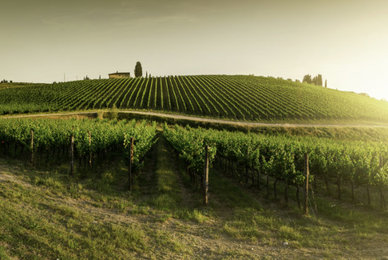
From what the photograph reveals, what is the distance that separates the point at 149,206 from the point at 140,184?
402 cm

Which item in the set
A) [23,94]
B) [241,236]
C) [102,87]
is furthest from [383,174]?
[23,94]

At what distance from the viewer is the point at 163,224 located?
30.5 feet

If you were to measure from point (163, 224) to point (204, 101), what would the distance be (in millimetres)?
51411

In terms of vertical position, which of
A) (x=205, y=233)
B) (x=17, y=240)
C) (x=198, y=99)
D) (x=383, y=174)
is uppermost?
(x=198, y=99)

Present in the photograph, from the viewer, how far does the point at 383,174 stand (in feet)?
39.0

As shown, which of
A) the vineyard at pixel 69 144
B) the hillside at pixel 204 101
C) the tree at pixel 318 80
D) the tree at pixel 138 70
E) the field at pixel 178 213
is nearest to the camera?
the field at pixel 178 213

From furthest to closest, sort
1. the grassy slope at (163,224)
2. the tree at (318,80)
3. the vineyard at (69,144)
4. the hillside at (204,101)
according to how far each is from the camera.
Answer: the tree at (318,80) < the hillside at (204,101) < the vineyard at (69,144) < the grassy slope at (163,224)

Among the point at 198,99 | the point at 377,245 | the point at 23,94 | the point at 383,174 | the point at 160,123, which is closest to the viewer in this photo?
the point at 377,245

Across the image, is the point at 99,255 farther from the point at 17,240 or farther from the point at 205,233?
the point at 205,233

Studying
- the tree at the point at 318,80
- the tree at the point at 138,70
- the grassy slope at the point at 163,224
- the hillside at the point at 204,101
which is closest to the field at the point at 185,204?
the grassy slope at the point at 163,224

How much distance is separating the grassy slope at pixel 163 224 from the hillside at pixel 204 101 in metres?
38.3

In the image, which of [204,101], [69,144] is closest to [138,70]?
[204,101]

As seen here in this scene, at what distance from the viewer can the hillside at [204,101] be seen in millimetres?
51406

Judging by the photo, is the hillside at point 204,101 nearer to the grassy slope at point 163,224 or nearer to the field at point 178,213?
the field at point 178,213
